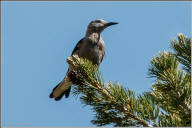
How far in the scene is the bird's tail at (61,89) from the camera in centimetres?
552

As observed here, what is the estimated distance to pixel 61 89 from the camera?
18.6 ft

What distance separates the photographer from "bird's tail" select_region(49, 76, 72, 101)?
217 inches

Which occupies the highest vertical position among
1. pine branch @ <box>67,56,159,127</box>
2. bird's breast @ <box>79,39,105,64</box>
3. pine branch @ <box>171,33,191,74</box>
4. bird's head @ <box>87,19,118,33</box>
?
bird's head @ <box>87,19,118,33</box>

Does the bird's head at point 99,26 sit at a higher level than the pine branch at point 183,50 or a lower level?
higher

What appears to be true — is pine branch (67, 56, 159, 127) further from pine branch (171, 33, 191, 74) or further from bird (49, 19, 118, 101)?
bird (49, 19, 118, 101)

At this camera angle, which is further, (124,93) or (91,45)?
(91,45)

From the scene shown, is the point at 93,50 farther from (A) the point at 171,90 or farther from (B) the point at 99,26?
(A) the point at 171,90

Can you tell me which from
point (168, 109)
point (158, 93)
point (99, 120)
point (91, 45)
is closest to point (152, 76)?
point (158, 93)

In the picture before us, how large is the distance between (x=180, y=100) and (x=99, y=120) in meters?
0.73

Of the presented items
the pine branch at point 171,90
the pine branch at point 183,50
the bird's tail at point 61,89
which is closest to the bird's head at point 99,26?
the bird's tail at point 61,89

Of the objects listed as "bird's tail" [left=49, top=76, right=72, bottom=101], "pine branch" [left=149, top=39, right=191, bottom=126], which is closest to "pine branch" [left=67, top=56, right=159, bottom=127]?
→ "pine branch" [left=149, top=39, right=191, bottom=126]

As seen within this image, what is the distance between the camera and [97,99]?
296 cm

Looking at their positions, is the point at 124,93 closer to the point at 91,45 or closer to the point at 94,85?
the point at 94,85

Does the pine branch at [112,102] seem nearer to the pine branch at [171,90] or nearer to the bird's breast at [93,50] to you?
the pine branch at [171,90]
